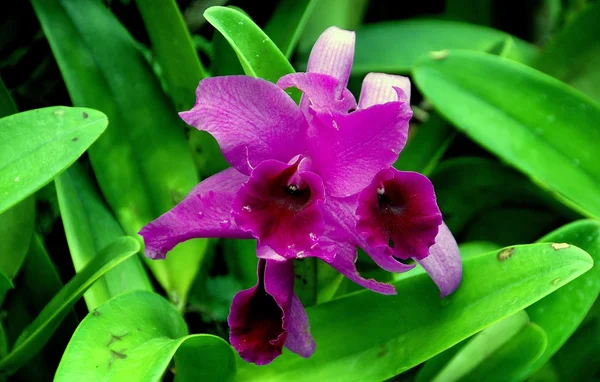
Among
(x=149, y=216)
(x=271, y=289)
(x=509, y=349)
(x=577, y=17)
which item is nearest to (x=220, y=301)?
(x=149, y=216)

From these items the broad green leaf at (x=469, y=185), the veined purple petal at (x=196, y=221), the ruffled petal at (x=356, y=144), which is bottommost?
the broad green leaf at (x=469, y=185)

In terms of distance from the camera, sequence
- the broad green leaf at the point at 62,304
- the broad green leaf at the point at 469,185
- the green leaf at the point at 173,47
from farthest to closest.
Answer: the broad green leaf at the point at 469,185, the green leaf at the point at 173,47, the broad green leaf at the point at 62,304

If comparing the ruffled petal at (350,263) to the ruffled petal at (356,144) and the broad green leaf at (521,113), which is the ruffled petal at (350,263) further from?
the broad green leaf at (521,113)

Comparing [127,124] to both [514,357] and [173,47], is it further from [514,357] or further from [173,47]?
[514,357]

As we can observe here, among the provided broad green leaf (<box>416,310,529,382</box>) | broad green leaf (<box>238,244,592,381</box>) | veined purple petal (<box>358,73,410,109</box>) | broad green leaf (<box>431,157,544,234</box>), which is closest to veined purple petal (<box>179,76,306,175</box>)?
veined purple petal (<box>358,73,410,109</box>)

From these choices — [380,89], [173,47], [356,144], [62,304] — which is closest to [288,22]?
[173,47]

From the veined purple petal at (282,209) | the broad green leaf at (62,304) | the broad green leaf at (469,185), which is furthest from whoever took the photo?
the broad green leaf at (469,185)

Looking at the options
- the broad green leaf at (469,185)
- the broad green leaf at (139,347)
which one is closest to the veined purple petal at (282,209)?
the broad green leaf at (139,347)
